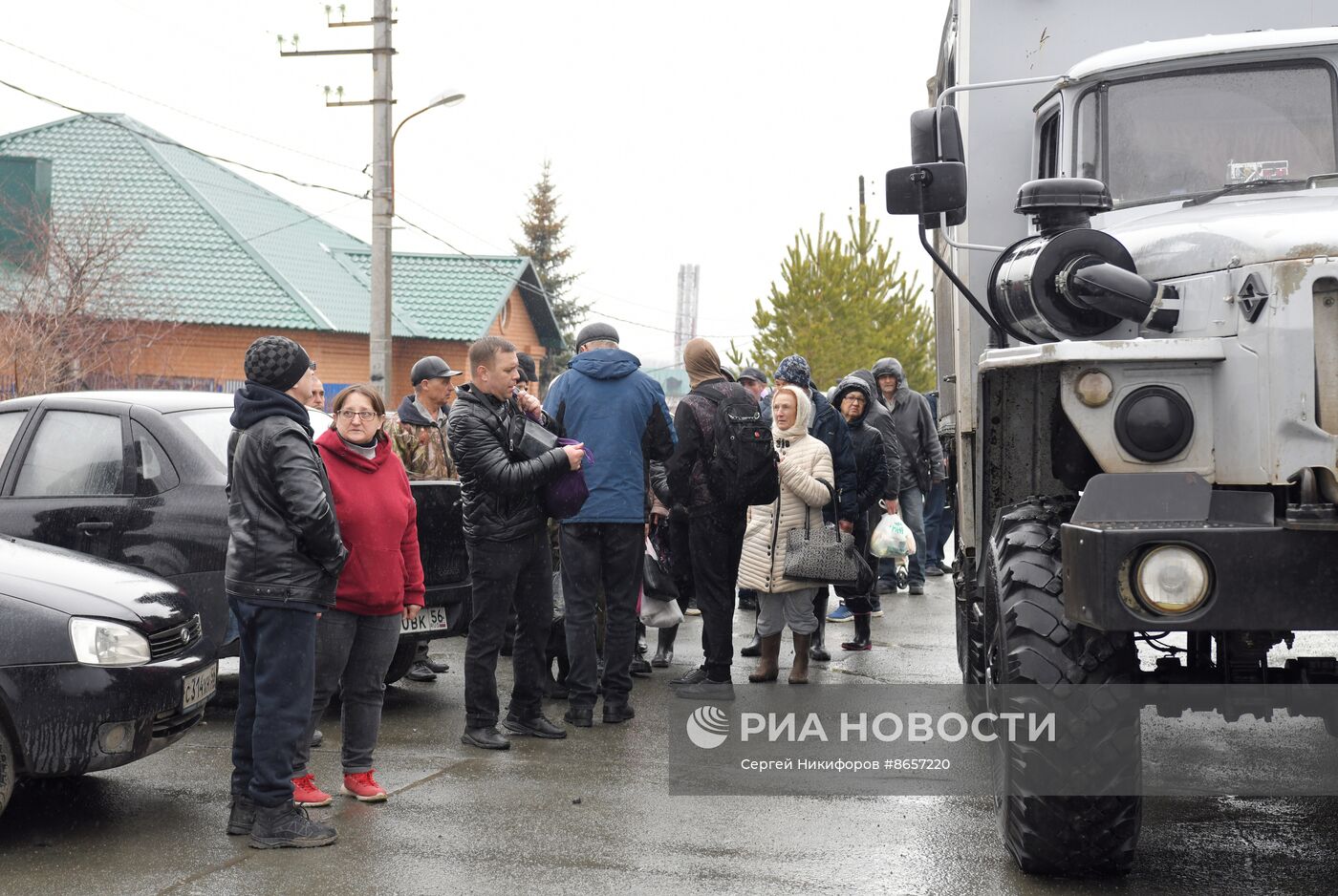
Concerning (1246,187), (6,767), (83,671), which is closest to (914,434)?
(1246,187)

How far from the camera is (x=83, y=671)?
5.28 metres

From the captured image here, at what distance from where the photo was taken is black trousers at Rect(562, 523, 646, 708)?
7.42 m

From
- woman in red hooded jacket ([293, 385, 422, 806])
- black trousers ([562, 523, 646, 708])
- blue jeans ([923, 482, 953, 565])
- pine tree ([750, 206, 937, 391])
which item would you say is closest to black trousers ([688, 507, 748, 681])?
black trousers ([562, 523, 646, 708])

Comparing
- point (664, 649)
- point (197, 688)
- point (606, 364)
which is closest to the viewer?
point (197, 688)

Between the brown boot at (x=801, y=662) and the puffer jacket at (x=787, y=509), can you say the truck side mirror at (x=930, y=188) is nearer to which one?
the puffer jacket at (x=787, y=509)

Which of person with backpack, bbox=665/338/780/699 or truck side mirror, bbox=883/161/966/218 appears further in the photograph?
person with backpack, bbox=665/338/780/699

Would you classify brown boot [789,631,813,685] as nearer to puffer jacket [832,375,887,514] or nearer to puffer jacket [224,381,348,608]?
puffer jacket [832,375,887,514]

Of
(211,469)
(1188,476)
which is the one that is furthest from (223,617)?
(1188,476)

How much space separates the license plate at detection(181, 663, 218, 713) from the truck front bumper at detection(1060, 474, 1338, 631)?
343 centimetres

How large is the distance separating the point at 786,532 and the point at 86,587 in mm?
4159

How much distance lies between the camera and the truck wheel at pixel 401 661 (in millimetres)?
7941

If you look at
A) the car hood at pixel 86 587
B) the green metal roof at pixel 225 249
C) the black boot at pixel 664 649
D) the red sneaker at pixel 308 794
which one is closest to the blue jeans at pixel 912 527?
the black boot at pixel 664 649

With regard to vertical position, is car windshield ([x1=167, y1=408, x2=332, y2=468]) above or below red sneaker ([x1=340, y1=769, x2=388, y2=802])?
above

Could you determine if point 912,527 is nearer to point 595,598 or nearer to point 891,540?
point 891,540
